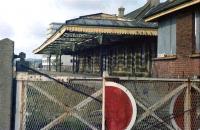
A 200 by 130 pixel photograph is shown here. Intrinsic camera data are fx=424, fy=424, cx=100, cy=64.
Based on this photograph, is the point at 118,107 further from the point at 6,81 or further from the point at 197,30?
the point at 197,30

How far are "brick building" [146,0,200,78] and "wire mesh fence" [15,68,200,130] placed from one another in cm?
494

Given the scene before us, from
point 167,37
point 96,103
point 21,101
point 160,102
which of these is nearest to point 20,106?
point 21,101

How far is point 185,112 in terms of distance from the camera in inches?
373

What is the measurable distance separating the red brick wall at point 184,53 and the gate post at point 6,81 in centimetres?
812

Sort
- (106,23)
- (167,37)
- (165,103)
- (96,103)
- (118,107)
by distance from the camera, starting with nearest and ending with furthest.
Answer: (118,107)
(96,103)
(165,103)
(167,37)
(106,23)

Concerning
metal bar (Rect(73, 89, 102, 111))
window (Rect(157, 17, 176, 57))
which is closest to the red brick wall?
window (Rect(157, 17, 176, 57))

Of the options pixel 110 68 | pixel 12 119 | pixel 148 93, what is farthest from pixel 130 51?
pixel 12 119

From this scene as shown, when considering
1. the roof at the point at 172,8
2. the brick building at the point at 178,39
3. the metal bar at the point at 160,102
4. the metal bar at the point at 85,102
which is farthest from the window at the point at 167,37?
the metal bar at the point at 85,102

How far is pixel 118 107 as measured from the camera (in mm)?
8609

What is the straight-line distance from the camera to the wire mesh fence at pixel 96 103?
8312 mm

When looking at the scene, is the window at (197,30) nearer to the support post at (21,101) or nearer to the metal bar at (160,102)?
the metal bar at (160,102)

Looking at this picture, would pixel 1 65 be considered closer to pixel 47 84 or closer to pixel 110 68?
pixel 47 84

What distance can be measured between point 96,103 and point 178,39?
27.1ft

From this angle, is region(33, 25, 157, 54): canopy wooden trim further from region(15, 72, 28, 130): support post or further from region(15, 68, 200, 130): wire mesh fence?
region(15, 72, 28, 130): support post
